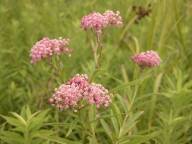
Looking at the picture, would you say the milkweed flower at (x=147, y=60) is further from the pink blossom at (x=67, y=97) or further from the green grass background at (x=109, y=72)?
the pink blossom at (x=67, y=97)

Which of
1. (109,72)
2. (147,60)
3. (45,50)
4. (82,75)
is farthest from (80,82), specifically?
(109,72)

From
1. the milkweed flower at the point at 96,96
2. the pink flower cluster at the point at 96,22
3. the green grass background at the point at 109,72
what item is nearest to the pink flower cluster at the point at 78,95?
the milkweed flower at the point at 96,96

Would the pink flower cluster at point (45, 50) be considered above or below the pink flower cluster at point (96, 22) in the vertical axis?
below

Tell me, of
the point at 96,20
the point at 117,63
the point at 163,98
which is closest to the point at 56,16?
→ the point at 117,63

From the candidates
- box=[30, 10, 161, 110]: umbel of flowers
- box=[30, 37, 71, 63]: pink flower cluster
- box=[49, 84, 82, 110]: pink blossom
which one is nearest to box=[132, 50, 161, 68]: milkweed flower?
box=[30, 10, 161, 110]: umbel of flowers

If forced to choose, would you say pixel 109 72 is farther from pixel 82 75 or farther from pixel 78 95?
pixel 78 95
